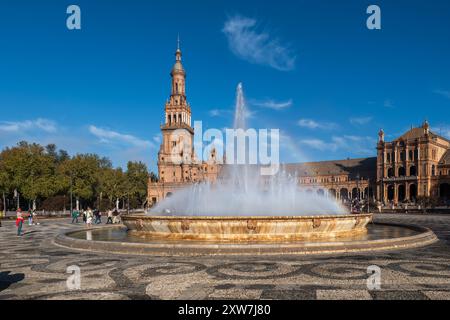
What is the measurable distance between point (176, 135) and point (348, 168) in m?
53.6

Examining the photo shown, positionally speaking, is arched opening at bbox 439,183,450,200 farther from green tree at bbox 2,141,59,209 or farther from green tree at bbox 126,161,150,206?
green tree at bbox 2,141,59,209

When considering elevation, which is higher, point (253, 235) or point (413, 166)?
point (413, 166)

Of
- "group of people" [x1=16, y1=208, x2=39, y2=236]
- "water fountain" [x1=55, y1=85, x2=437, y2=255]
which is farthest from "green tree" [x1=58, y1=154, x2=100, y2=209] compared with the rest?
"water fountain" [x1=55, y1=85, x2=437, y2=255]

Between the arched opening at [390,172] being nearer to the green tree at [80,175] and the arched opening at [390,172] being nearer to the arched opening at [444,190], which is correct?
the arched opening at [444,190]

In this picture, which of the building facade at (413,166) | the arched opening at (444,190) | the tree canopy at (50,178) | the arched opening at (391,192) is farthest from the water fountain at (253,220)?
the arched opening at (391,192)

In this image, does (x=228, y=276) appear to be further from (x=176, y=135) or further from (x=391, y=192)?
(x=176, y=135)

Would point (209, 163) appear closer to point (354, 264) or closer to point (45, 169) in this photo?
point (45, 169)

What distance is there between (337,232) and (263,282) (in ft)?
27.6

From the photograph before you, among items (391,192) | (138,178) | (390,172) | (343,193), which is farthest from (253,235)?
(343,193)

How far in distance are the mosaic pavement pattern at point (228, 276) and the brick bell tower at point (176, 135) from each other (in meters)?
105

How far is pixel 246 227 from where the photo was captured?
46.9ft

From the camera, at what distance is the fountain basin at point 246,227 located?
14.2 meters

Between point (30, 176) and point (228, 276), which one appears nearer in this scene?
point (228, 276)
